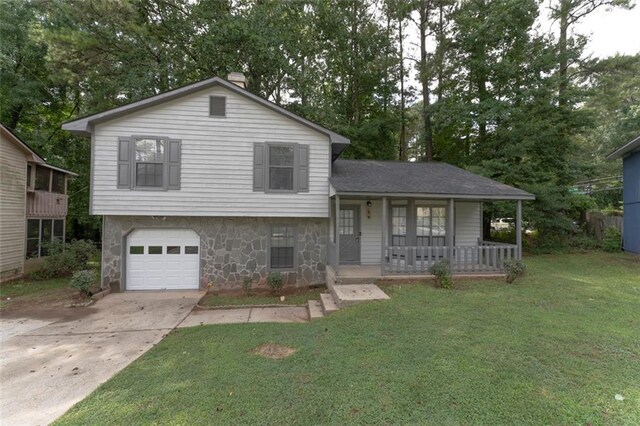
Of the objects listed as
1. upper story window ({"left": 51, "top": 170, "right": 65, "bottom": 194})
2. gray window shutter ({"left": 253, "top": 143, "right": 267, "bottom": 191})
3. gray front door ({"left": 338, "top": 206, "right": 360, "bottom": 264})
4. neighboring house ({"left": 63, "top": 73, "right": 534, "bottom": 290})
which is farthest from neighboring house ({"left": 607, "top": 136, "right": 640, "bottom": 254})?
upper story window ({"left": 51, "top": 170, "right": 65, "bottom": 194})

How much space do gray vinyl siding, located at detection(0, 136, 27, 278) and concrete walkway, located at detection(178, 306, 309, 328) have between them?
8734 millimetres

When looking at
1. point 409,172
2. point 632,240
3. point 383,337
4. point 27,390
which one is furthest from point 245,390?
point 632,240

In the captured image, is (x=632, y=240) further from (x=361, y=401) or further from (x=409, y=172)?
(x=361, y=401)

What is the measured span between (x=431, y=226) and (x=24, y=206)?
50.1 ft

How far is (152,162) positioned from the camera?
875 cm

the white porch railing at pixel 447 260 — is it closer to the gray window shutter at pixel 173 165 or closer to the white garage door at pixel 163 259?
the white garage door at pixel 163 259

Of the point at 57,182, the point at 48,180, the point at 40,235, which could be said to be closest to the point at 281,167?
the point at 40,235

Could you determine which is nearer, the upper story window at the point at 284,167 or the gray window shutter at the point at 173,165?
the gray window shutter at the point at 173,165

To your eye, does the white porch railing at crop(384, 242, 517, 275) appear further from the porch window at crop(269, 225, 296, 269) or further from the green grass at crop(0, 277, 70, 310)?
the green grass at crop(0, 277, 70, 310)

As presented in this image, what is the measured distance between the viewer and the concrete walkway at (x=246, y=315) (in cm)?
645

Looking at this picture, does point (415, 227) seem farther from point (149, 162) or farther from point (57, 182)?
point (57, 182)

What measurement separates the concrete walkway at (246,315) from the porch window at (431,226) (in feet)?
15.7

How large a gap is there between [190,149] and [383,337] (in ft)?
24.7

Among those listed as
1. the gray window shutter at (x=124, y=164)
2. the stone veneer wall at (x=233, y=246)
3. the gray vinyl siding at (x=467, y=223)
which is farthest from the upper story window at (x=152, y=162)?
the gray vinyl siding at (x=467, y=223)
